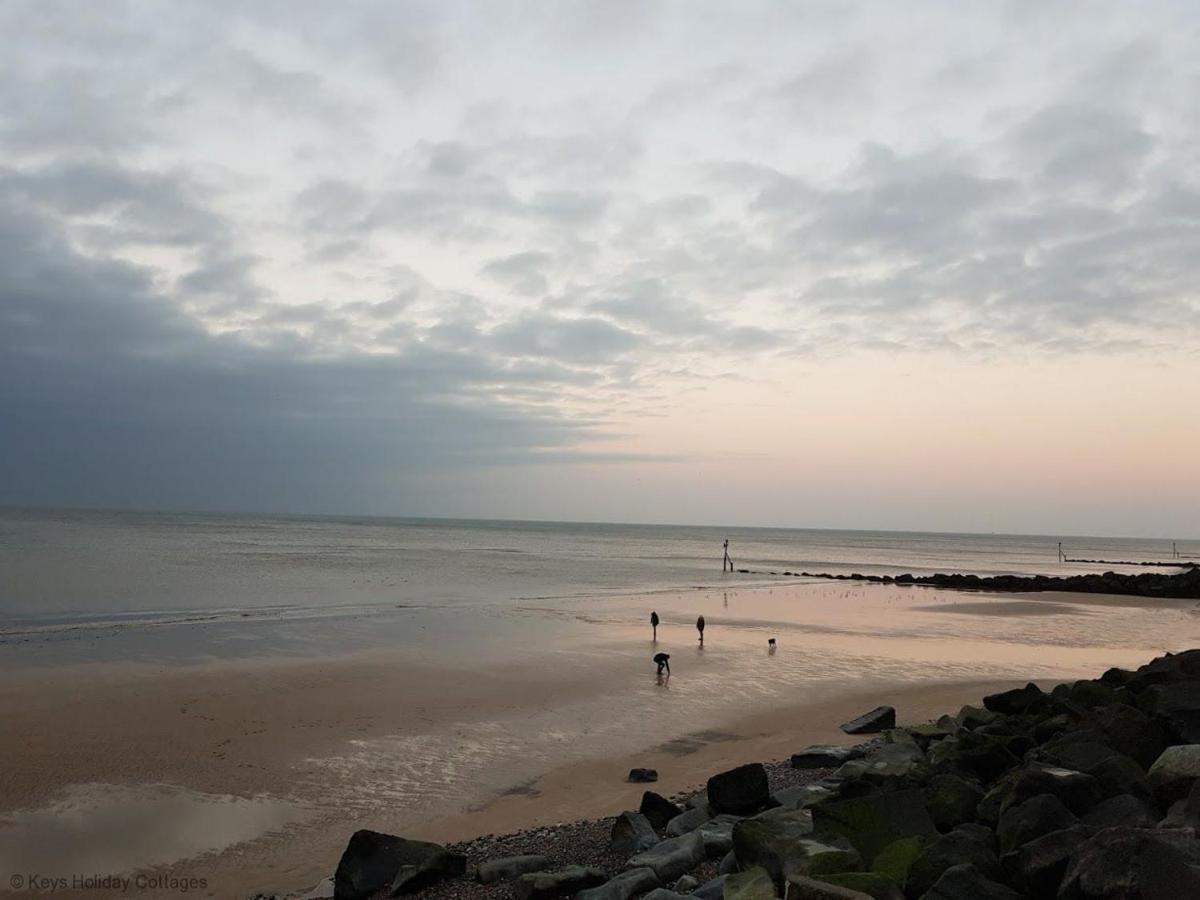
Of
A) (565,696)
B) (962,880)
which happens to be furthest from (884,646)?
(962,880)

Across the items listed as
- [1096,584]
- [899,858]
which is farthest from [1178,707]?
[1096,584]

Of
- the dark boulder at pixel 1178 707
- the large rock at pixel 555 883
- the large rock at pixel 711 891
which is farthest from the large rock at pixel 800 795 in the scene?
the dark boulder at pixel 1178 707

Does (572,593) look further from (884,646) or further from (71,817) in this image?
(71,817)

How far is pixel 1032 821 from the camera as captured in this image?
556 centimetres

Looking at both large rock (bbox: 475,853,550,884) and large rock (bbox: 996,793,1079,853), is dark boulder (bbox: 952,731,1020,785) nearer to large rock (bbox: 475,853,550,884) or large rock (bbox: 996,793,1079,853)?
large rock (bbox: 996,793,1079,853)

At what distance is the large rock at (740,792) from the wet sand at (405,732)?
147cm

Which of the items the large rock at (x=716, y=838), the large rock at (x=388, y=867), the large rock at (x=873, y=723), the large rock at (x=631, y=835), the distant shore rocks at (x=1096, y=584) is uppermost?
the large rock at (x=716, y=838)

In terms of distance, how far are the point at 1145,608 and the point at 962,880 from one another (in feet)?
123

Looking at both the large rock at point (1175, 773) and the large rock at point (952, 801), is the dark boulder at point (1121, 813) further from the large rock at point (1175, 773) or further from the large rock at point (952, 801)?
the large rock at point (952, 801)

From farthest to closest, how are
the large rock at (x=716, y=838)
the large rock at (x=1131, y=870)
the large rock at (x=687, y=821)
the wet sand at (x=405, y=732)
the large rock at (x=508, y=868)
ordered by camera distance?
the wet sand at (x=405, y=732) < the large rock at (x=687, y=821) < the large rock at (x=716, y=838) < the large rock at (x=508, y=868) < the large rock at (x=1131, y=870)

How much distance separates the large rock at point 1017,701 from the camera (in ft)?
36.4

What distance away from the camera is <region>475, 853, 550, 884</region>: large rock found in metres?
6.62

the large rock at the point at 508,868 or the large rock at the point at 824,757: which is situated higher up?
the large rock at the point at 508,868

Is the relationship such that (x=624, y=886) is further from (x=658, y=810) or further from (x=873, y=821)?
(x=658, y=810)
